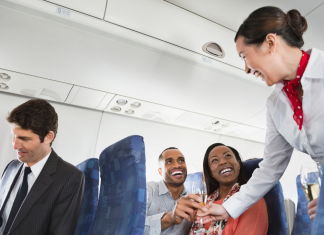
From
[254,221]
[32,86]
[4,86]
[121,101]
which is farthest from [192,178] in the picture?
[4,86]

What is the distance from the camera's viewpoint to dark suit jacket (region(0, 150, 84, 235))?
65.5 inches

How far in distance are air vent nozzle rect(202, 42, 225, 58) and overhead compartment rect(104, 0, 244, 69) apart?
0.03 metres

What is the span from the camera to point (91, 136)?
415 centimetres

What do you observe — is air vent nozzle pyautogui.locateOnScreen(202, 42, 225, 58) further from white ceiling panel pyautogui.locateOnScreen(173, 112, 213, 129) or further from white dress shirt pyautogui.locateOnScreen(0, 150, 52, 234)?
white dress shirt pyautogui.locateOnScreen(0, 150, 52, 234)

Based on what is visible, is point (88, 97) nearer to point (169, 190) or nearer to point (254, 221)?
point (169, 190)

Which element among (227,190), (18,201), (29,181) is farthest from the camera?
(227,190)

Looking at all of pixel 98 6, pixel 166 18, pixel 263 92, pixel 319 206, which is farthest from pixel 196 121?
pixel 319 206

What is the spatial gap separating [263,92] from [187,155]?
178 cm

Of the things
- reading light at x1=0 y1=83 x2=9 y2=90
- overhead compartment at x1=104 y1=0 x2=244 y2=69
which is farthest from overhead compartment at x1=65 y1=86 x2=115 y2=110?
overhead compartment at x1=104 y1=0 x2=244 y2=69

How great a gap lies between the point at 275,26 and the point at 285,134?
575 mm

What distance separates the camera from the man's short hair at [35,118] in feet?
6.36

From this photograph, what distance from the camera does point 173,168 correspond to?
2.99m

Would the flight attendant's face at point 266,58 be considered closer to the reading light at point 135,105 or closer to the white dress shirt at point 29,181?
the white dress shirt at point 29,181

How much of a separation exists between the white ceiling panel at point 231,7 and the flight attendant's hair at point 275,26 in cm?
125
